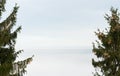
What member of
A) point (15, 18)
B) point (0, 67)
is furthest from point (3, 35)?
point (0, 67)

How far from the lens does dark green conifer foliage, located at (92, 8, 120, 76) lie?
3569 centimetres

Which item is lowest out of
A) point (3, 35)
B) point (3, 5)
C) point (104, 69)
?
point (104, 69)

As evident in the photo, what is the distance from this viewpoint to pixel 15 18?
3116 centimetres

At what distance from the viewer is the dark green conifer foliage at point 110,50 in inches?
1405

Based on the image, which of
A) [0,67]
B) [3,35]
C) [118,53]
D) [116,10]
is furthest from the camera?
[116,10]

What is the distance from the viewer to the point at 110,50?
3597 centimetres

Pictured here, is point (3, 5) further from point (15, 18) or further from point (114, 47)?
point (114, 47)

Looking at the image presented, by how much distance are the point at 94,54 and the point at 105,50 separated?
1.16 metres

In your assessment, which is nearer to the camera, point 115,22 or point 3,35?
point 3,35

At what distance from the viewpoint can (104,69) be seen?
35844 mm

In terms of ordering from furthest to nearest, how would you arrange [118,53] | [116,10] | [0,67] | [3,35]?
[116,10] < [118,53] < [3,35] < [0,67]

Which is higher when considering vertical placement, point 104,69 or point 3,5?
point 3,5

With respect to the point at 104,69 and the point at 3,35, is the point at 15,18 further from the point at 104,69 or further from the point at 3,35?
the point at 104,69

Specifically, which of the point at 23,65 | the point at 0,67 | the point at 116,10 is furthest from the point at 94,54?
the point at 0,67
